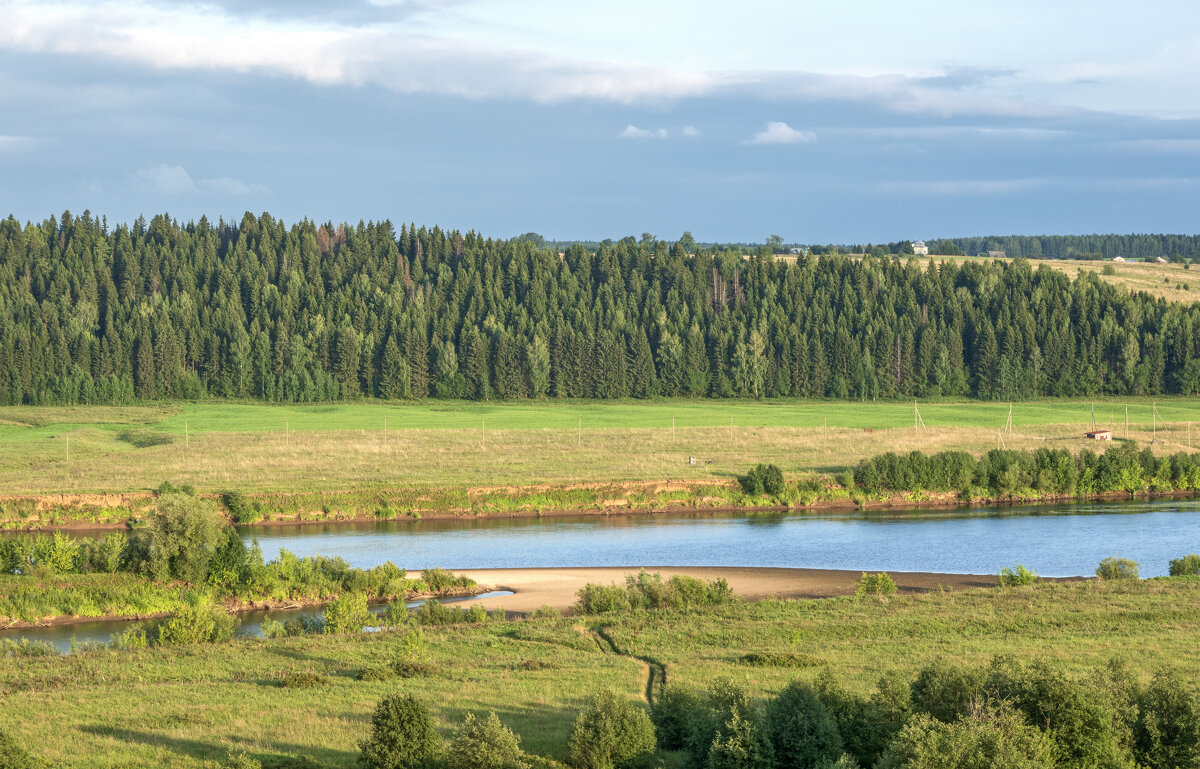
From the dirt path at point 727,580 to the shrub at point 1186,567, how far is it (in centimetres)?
646

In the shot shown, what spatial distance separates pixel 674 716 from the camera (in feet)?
76.7

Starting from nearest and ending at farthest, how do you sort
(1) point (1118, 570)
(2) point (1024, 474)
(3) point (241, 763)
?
(3) point (241, 763) < (1) point (1118, 570) < (2) point (1024, 474)

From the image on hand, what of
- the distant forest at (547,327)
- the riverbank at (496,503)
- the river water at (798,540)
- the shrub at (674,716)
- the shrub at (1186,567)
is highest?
the distant forest at (547,327)

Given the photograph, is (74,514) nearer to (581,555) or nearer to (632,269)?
(581,555)

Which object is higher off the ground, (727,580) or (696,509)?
(727,580)

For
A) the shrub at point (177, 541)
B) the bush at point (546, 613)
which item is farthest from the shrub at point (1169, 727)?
the shrub at point (177, 541)

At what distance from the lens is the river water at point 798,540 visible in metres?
52.6

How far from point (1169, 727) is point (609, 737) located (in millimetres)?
9852

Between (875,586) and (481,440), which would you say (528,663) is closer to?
(875,586)

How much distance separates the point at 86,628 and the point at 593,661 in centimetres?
1903

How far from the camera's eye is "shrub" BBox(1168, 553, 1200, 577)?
44.6 m

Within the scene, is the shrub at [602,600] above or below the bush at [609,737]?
below

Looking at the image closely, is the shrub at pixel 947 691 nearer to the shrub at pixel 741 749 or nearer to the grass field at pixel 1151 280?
the shrub at pixel 741 749

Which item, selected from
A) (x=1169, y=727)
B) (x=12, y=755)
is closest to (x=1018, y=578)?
(x=1169, y=727)
